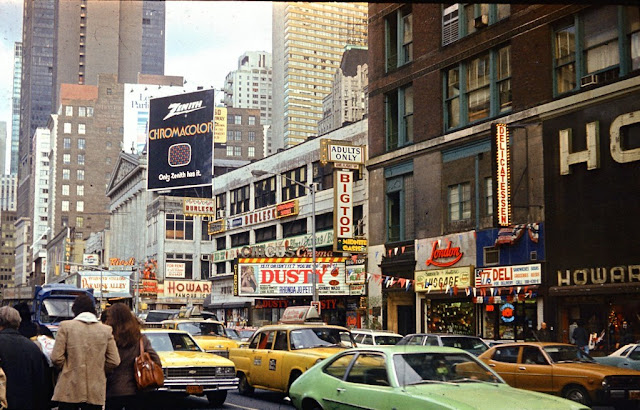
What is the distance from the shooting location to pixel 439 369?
442 inches

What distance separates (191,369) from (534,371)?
23.7ft

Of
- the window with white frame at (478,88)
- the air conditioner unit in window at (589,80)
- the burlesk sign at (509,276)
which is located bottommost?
the burlesk sign at (509,276)

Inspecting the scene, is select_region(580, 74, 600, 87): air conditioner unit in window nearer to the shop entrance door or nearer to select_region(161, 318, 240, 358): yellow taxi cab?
the shop entrance door

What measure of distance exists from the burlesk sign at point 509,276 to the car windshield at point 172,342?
55.8 ft

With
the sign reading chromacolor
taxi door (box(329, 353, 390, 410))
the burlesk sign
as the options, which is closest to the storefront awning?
the burlesk sign

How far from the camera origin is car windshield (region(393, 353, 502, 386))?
435 inches

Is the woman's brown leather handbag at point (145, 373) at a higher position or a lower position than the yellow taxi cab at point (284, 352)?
higher

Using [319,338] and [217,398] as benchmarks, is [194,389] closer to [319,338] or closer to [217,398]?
[217,398]

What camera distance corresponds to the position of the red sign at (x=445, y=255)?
1437 inches

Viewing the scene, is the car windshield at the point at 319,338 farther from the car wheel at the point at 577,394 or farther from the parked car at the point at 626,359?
the parked car at the point at 626,359

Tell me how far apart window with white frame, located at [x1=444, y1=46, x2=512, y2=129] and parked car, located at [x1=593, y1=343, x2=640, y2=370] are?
14.7 m

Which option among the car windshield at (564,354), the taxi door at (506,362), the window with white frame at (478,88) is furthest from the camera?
the window with white frame at (478,88)

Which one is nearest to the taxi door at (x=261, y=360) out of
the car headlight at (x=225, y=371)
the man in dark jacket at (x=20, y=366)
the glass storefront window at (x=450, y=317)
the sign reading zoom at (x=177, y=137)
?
the car headlight at (x=225, y=371)

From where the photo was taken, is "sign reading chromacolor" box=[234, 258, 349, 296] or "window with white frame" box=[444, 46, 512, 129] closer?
"window with white frame" box=[444, 46, 512, 129]
